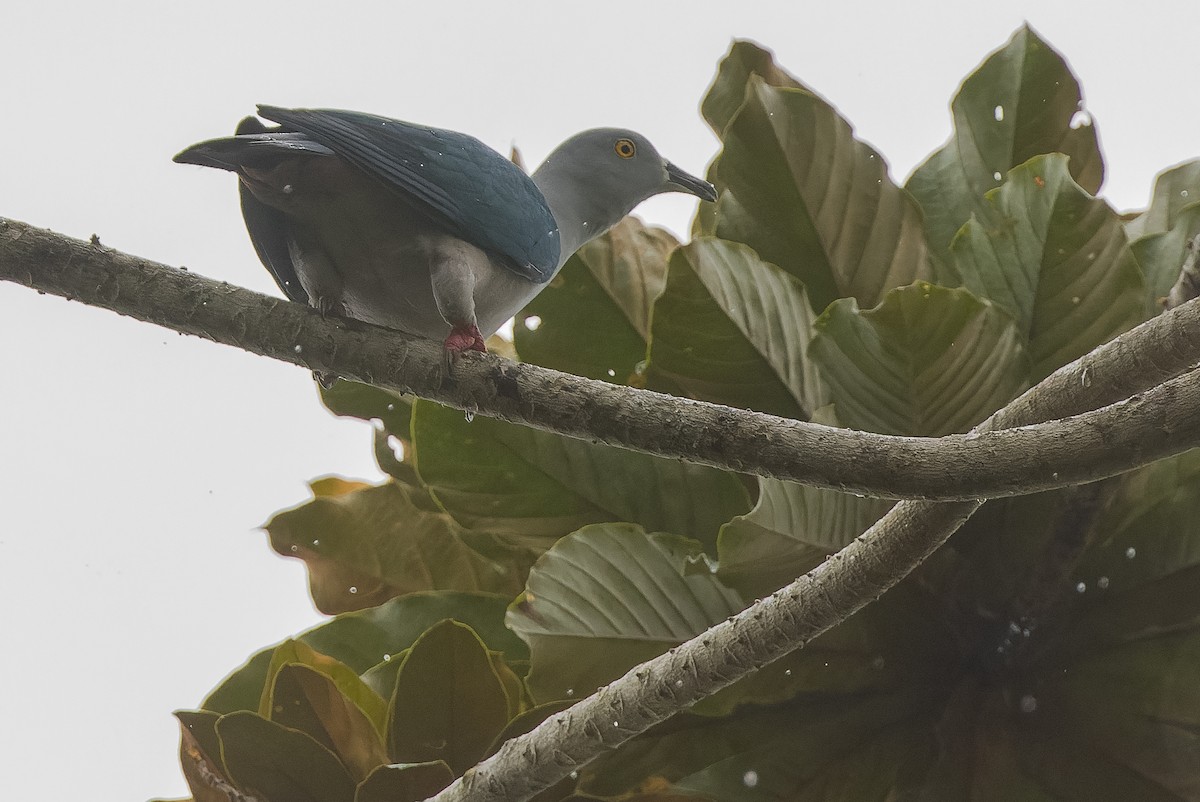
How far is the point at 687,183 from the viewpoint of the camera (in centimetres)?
142

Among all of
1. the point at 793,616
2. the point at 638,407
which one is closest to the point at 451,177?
the point at 638,407

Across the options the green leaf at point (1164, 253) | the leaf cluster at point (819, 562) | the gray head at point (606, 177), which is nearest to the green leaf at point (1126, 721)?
the leaf cluster at point (819, 562)

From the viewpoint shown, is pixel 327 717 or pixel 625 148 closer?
pixel 327 717

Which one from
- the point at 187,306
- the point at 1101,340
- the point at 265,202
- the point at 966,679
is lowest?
the point at 966,679

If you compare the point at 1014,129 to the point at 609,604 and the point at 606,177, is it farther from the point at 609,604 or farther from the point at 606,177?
the point at 609,604

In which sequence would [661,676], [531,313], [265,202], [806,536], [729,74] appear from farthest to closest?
[729,74] < [531,313] < [265,202] < [806,536] < [661,676]

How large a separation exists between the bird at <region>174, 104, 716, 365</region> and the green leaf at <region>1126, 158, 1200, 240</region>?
69 cm

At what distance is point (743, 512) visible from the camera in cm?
113

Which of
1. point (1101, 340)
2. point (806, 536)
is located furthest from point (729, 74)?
point (806, 536)

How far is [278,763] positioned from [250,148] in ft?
1.79

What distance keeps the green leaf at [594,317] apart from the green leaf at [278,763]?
18.8 inches

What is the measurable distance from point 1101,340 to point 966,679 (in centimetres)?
34

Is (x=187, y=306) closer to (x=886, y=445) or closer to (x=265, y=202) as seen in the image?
(x=265, y=202)

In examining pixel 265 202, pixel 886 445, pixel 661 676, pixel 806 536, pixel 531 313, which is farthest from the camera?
pixel 531 313
